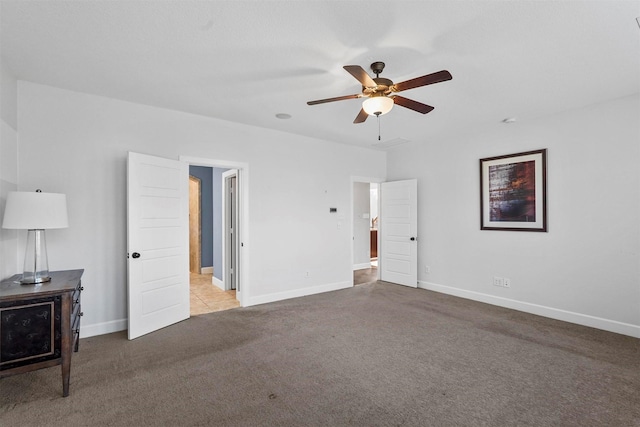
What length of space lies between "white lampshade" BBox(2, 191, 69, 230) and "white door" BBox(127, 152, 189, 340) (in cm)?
76

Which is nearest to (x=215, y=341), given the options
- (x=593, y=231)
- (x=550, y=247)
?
(x=550, y=247)

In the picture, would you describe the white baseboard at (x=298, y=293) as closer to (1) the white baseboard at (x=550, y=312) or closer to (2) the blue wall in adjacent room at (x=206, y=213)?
(1) the white baseboard at (x=550, y=312)

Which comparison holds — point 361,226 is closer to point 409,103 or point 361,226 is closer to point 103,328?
point 409,103

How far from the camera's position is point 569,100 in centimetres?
358

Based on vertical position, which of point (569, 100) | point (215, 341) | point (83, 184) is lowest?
point (215, 341)

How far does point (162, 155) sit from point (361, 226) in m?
5.22

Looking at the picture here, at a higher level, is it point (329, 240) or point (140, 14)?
point (140, 14)

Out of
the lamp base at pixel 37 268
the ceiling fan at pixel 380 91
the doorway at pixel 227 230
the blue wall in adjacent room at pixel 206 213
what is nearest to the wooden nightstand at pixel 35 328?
the lamp base at pixel 37 268

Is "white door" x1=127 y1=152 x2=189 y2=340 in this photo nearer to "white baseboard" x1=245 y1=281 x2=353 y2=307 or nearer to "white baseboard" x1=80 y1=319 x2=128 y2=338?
"white baseboard" x1=80 y1=319 x2=128 y2=338

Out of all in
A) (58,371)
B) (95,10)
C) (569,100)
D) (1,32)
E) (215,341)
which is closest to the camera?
(95,10)

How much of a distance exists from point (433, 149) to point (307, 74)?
10.8ft

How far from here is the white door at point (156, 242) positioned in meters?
3.34

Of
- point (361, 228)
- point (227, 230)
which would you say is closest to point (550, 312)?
point (361, 228)

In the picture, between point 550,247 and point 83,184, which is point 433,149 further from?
point 83,184
